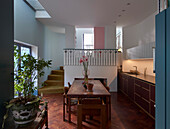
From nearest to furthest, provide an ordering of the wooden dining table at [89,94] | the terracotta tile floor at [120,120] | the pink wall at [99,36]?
the wooden dining table at [89,94]
the terracotta tile floor at [120,120]
the pink wall at [99,36]

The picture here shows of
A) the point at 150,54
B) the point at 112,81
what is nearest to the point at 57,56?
the point at 112,81

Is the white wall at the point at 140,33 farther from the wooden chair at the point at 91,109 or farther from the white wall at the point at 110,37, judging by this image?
the wooden chair at the point at 91,109

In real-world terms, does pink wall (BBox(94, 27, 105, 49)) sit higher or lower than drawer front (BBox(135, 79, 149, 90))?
Result: higher

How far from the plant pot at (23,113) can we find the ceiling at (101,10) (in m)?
3.46

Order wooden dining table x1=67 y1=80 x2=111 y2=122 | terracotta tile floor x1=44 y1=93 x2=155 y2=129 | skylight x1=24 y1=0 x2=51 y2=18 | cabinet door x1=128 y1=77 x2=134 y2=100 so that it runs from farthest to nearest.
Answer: skylight x1=24 y1=0 x2=51 y2=18 < cabinet door x1=128 y1=77 x2=134 y2=100 < terracotta tile floor x1=44 y1=93 x2=155 y2=129 < wooden dining table x1=67 y1=80 x2=111 y2=122

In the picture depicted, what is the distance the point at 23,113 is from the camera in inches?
47.2

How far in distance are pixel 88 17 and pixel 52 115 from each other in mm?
4081

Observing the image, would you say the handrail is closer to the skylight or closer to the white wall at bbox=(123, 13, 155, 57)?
the white wall at bbox=(123, 13, 155, 57)

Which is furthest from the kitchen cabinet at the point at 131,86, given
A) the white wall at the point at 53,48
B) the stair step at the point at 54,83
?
the white wall at the point at 53,48

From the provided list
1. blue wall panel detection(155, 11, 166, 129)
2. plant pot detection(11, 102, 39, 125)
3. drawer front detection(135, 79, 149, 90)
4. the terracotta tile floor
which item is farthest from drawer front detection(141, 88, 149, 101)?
plant pot detection(11, 102, 39, 125)

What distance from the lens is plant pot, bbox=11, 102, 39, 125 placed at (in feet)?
3.89

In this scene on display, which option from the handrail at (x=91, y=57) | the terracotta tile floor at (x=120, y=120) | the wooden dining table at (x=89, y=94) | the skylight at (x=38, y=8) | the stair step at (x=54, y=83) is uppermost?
the skylight at (x=38, y=8)

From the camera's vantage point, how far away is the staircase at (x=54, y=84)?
5324 millimetres

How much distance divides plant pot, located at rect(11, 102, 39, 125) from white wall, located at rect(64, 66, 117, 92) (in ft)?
14.7
